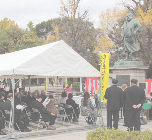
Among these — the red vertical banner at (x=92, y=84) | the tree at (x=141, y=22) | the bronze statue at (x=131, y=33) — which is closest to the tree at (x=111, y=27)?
the tree at (x=141, y=22)

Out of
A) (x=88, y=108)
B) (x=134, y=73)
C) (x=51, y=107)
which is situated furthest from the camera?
(x=134, y=73)

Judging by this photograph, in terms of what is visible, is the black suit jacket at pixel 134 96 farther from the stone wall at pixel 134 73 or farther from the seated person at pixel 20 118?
the stone wall at pixel 134 73

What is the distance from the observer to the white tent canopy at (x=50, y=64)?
7.94 metres

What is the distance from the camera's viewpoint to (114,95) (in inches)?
309

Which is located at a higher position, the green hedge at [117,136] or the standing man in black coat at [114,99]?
the standing man in black coat at [114,99]

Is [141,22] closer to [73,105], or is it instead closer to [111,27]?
[111,27]

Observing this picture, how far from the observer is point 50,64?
8.66 meters

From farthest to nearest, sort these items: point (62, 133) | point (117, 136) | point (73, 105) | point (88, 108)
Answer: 1. point (73, 105)
2. point (88, 108)
3. point (62, 133)
4. point (117, 136)

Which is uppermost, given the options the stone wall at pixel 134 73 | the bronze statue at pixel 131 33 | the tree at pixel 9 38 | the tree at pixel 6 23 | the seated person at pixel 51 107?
the tree at pixel 6 23

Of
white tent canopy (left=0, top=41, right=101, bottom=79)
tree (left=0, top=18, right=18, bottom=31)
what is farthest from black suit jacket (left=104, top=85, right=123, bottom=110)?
tree (left=0, top=18, right=18, bottom=31)

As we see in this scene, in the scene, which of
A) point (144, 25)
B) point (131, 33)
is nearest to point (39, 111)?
point (131, 33)

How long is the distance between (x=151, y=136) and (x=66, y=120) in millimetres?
6565

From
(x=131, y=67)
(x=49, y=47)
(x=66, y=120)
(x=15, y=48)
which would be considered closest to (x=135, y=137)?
(x=49, y=47)

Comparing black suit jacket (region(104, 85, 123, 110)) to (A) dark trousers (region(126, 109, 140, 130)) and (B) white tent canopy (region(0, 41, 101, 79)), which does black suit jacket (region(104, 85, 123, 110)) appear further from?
(B) white tent canopy (region(0, 41, 101, 79))
